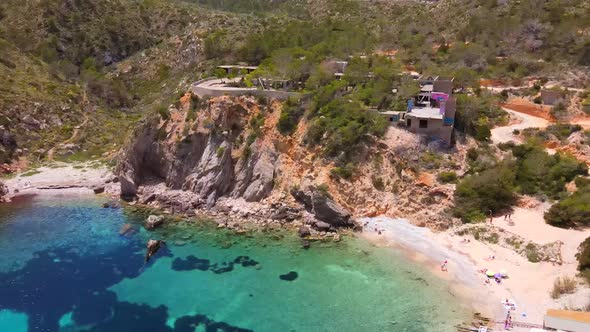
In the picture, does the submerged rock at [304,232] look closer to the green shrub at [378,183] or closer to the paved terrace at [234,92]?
the green shrub at [378,183]

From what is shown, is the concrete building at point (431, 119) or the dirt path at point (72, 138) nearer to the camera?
the concrete building at point (431, 119)

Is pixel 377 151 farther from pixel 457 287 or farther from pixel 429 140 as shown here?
pixel 457 287

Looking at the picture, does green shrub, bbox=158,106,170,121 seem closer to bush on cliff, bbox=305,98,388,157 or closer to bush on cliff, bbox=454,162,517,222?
bush on cliff, bbox=305,98,388,157

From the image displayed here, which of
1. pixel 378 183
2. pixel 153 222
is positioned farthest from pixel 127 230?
pixel 378 183

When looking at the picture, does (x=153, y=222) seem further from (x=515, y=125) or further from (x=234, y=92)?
(x=515, y=125)

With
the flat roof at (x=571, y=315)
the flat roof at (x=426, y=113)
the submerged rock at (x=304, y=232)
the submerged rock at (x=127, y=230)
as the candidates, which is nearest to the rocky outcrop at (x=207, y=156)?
the submerged rock at (x=304, y=232)

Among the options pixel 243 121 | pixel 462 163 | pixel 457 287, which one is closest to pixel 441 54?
pixel 462 163

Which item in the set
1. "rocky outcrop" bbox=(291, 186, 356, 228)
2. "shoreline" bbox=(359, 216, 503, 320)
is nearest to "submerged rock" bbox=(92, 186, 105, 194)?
"rocky outcrop" bbox=(291, 186, 356, 228)
